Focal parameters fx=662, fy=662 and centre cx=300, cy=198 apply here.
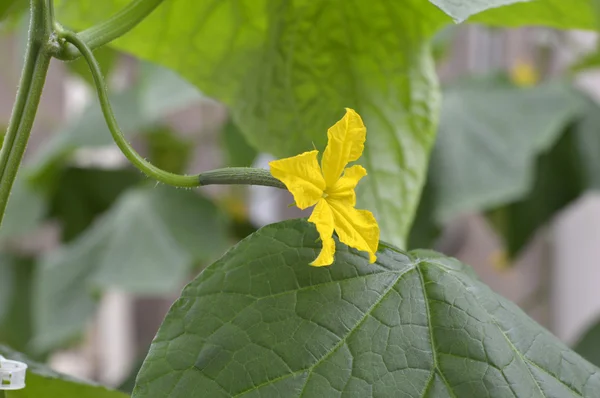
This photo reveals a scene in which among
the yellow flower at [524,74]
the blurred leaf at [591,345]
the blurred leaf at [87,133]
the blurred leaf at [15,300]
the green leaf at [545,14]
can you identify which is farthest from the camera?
the yellow flower at [524,74]

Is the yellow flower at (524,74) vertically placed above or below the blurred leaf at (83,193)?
above

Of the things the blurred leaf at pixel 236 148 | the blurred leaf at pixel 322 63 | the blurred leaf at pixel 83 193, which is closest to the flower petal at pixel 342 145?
the blurred leaf at pixel 322 63

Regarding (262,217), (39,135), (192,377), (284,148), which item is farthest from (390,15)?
(39,135)

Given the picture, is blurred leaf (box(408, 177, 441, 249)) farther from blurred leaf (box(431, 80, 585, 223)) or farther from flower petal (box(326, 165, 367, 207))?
flower petal (box(326, 165, 367, 207))

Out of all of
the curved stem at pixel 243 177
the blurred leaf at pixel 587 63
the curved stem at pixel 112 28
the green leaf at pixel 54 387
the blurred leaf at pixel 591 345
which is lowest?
the blurred leaf at pixel 591 345

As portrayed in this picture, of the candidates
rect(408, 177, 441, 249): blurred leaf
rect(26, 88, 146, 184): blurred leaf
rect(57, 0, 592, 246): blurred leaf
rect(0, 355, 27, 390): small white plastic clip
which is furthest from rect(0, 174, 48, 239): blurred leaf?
rect(0, 355, 27, 390): small white plastic clip

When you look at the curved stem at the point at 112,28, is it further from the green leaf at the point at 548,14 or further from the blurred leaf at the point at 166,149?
the blurred leaf at the point at 166,149
